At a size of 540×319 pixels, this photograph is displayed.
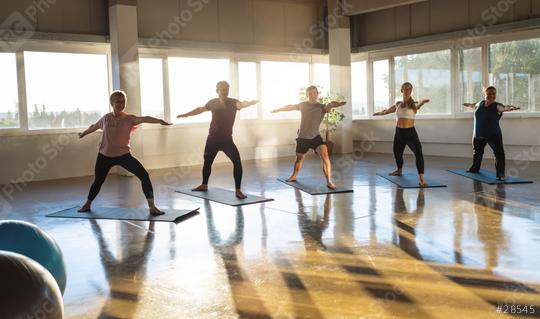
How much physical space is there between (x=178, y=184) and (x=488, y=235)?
17.4 ft

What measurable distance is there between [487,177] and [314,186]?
2778 mm

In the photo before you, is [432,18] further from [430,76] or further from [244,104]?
[244,104]

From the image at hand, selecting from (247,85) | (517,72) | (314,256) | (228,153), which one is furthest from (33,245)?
(517,72)

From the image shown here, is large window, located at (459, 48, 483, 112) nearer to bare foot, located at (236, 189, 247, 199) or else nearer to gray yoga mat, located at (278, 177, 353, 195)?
gray yoga mat, located at (278, 177, 353, 195)

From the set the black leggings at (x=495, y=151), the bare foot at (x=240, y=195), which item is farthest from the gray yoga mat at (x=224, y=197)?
the black leggings at (x=495, y=151)

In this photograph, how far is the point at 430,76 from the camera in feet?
41.7

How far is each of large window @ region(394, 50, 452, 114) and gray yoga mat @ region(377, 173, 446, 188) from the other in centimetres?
407

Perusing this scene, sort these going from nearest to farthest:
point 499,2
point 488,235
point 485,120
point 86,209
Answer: point 488,235 < point 86,209 < point 485,120 < point 499,2

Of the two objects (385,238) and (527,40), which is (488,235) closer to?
(385,238)

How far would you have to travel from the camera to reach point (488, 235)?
4.91 metres

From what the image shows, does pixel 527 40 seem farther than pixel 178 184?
A: Yes

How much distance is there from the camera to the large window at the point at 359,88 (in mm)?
14234

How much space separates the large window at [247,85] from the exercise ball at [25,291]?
34.7ft

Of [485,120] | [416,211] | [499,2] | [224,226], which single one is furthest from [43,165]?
[499,2]
